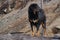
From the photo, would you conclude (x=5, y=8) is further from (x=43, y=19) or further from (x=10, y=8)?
(x=43, y=19)

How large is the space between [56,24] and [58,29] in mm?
604

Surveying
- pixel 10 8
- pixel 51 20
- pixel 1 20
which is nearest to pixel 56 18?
pixel 51 20

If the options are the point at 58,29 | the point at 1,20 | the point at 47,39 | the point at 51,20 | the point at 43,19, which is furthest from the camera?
the point at 1,20

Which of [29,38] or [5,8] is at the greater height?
→ [29,38]

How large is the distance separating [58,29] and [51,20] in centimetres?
120

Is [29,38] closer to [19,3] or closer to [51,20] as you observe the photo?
[51,20]

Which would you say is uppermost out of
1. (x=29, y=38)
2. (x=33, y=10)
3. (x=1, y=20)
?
(x=33, y=10)

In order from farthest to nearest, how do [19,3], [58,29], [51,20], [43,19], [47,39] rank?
[19,3]
[51,20]
[58,29]
[43,19]
[47,39]

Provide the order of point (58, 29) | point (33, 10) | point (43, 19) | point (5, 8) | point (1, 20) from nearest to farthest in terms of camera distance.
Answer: point (33, 10), point (43, 19), point (58, 29), point (1, 20), point (5, 8)

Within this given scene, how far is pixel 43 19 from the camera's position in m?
7.25

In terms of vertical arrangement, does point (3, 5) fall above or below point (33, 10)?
below

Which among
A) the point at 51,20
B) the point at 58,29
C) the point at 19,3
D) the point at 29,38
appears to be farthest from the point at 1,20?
the point at 29,38

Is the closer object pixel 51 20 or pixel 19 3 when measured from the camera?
pixel 51 20

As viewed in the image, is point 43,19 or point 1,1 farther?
point 1,1
